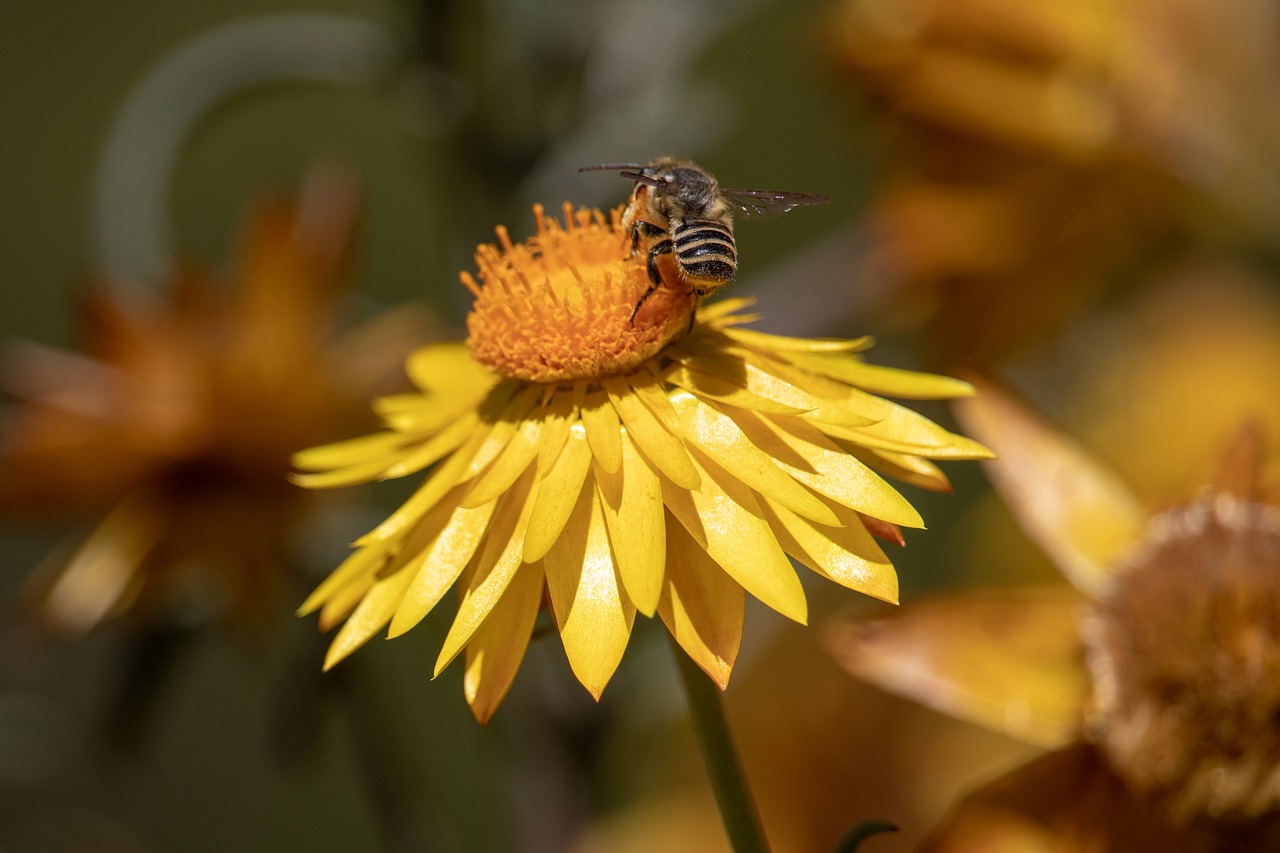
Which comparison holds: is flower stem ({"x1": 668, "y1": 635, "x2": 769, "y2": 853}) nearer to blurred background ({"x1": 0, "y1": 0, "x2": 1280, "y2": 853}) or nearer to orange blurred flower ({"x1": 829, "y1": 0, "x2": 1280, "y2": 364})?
blurred background ({"x1": 0, "y1": 0, "x2": 1280, "y2": 853})

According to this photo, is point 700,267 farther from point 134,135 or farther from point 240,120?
point 240,120

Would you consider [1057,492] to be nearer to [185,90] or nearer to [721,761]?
[721,761]

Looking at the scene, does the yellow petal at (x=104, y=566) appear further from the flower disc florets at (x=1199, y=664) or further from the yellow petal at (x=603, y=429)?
the flower disc florets at (x=1199, y=664)

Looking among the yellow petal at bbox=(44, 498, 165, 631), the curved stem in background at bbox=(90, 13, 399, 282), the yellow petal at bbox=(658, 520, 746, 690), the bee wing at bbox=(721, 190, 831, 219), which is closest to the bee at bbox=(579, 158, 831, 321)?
the bee wing at bbox=(721, 190, 831, 219)

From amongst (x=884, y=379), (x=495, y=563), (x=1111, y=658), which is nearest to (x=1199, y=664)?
(x=1111, y=658)

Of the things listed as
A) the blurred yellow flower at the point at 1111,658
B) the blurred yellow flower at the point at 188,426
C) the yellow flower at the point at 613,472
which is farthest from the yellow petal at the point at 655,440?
the blurred yellow flower at the point at 188,426

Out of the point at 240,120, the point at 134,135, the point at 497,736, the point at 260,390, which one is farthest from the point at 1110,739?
the point at 240,120
